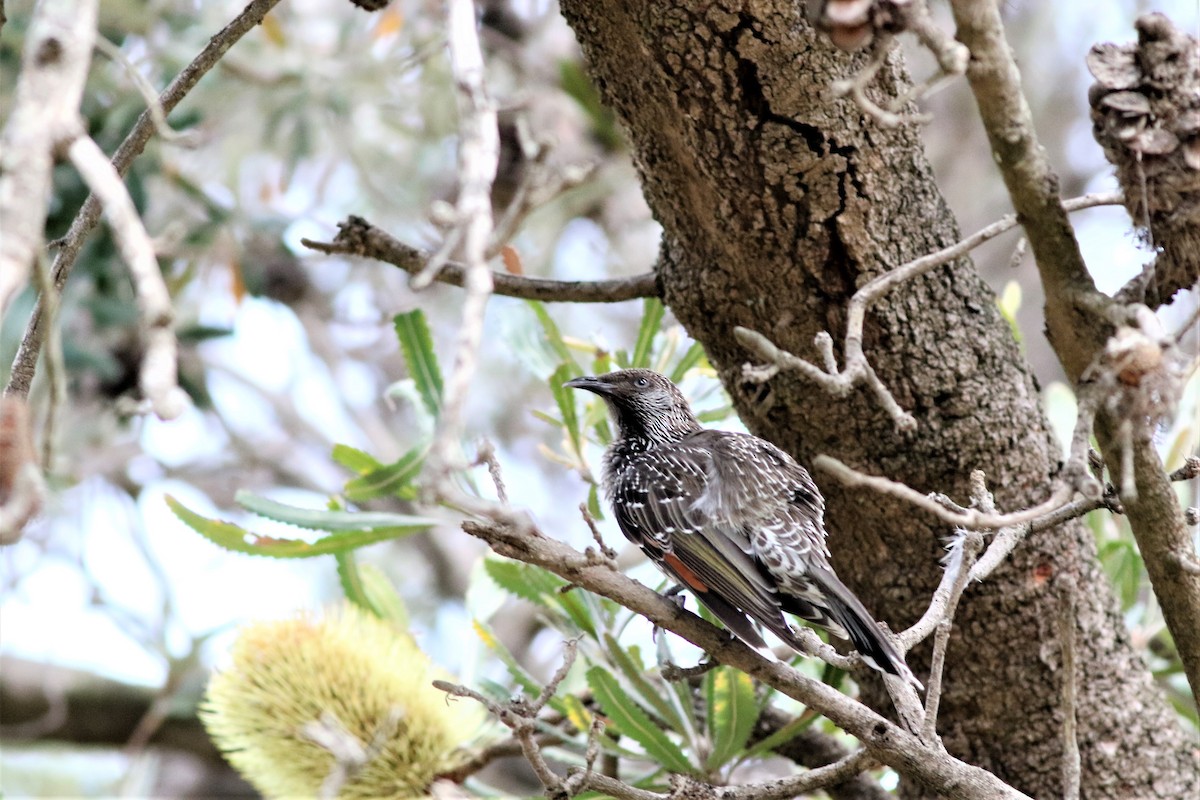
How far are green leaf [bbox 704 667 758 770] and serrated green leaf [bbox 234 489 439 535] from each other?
2.55 feet

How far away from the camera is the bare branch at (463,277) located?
8.09 feet

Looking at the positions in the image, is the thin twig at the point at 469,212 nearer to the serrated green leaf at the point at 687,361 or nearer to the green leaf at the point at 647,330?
the green leaf at the point at 647,330

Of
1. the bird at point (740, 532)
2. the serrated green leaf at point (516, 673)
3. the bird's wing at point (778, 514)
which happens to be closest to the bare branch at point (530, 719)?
the bird at point (740, 532)

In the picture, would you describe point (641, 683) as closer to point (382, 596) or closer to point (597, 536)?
point (382, 596)

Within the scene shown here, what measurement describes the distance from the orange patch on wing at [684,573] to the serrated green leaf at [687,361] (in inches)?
31.1

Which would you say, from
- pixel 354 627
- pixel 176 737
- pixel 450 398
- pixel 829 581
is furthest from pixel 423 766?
Answer: pixel 176 737

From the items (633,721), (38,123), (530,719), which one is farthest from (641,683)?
(38,123)

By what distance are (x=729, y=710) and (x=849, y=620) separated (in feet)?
1.99

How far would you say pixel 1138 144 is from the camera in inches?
66.9

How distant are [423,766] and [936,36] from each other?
2.18 metres

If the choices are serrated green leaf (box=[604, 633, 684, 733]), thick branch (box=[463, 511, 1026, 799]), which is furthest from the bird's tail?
serrated green leaf (box=[604, 633, 684, 733])

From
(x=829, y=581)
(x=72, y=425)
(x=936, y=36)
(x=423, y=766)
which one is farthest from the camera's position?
(x=72, y=425)

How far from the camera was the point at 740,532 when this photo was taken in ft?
8.77

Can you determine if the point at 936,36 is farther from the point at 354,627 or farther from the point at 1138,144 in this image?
the point at 354,627
